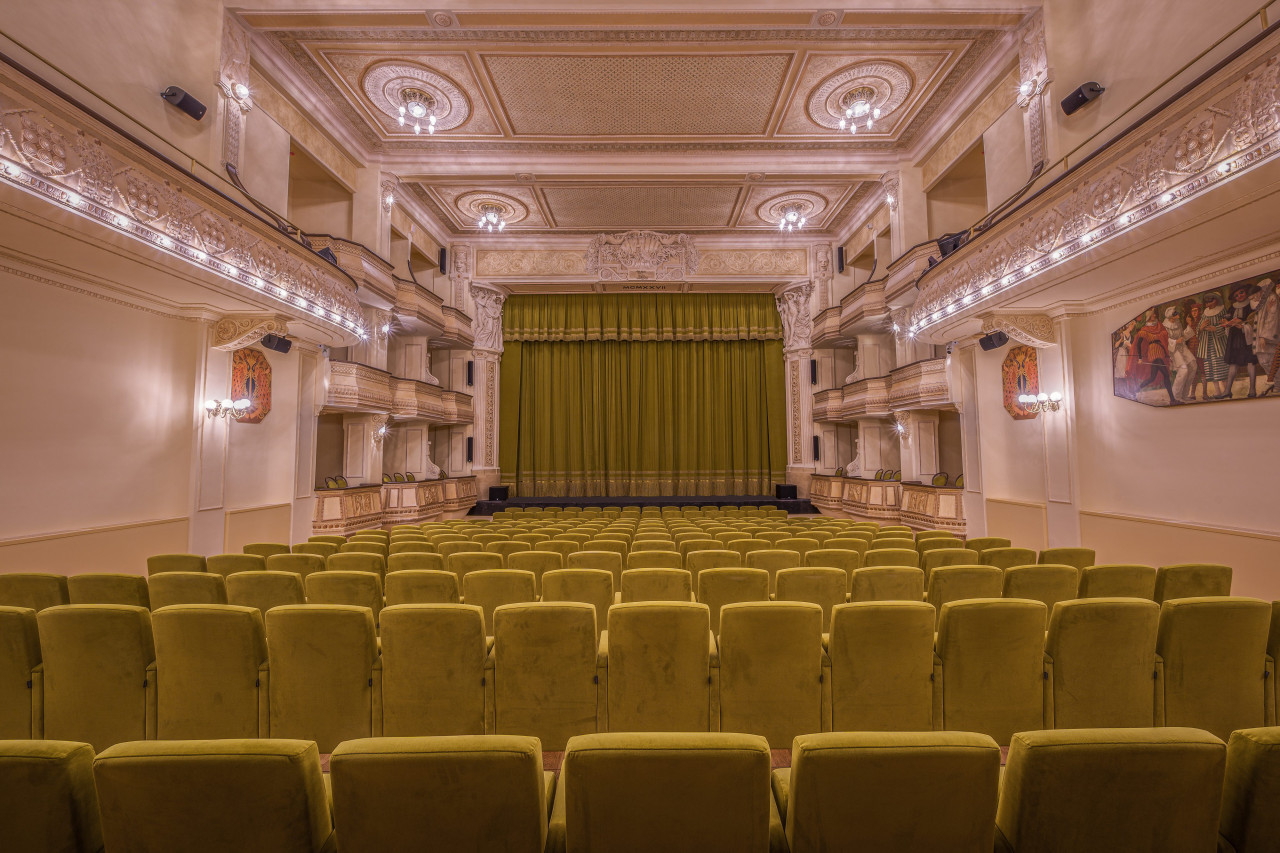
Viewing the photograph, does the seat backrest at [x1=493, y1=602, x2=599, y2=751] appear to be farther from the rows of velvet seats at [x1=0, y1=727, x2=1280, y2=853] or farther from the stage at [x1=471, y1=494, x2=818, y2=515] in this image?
the stage at [x1=471, y1=494, x2=818, y2=515]

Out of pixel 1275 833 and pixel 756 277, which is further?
pixel 756 277

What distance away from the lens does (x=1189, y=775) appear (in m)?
1.27

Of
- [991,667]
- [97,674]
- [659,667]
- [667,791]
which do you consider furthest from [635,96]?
[667,791]

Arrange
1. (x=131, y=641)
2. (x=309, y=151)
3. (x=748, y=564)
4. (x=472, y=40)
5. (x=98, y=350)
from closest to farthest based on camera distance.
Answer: (x=131, y=641) < (x=748, y=564) < (x=98, y=350) < (x=472, y=40) < (x=309, y=151)

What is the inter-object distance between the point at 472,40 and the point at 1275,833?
1106cm

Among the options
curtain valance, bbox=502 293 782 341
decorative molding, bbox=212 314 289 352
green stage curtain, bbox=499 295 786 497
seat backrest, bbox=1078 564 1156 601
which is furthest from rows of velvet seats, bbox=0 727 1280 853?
curtain valance, bbox=502 293 782 341

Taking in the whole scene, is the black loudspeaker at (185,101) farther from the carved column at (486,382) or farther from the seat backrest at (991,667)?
the seat backrest at (991,667)

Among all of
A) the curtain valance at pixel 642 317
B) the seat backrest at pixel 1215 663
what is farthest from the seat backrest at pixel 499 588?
the curtain valance at pixel 642 317

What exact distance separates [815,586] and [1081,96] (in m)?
7.62

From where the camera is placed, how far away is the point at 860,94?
34.0ft

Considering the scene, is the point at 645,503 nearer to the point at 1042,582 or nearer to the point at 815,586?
the point at 815,586

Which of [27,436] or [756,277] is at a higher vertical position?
[756,277]

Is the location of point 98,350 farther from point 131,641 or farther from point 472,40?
point 472,40

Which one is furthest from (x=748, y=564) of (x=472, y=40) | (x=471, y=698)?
(x=472, y=40)
